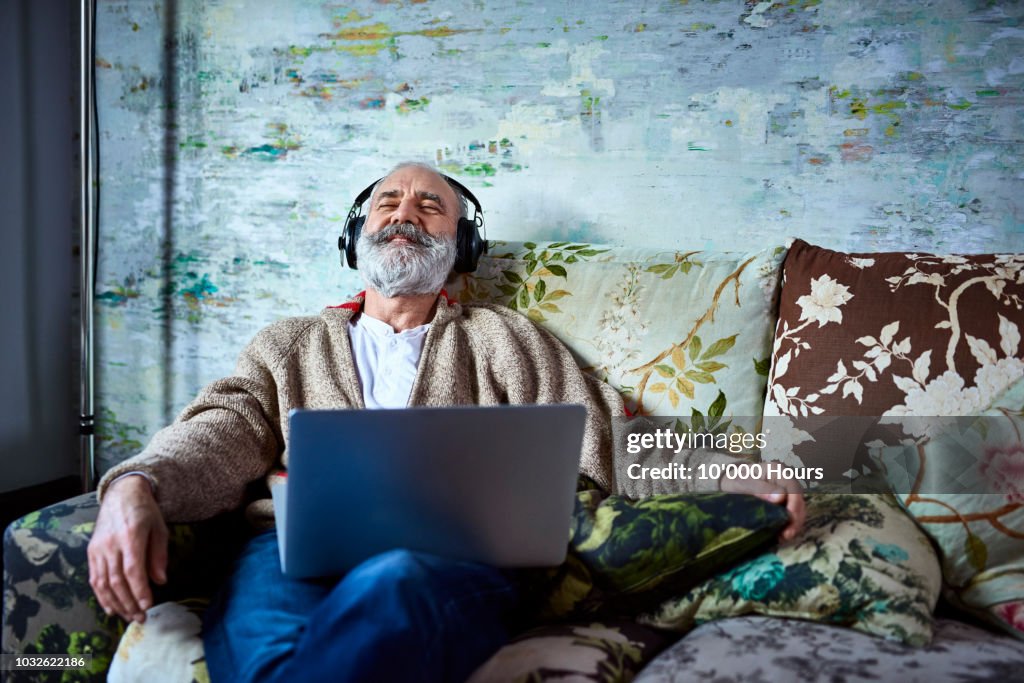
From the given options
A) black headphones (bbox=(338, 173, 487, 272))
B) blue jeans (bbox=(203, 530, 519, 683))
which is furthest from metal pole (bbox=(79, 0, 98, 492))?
blue jeans (bbox=(203, 530, 519, 683))

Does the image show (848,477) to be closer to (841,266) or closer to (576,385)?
(841,266)

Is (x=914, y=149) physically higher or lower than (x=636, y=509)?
higher

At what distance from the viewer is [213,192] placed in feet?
7.47

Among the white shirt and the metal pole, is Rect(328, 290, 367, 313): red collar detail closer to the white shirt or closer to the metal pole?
the white shirt

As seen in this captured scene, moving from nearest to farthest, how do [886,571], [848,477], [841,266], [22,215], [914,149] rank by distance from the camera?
[886,571] < [848,477] < [841,266] < [914,149] < [22,215]

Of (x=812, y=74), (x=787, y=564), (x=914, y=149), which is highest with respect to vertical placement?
(x=812, y=74)

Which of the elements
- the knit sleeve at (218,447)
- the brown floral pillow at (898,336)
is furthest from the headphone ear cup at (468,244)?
the brown floral pillow at (898,336)

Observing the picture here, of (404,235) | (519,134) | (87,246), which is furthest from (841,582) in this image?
(87,246)

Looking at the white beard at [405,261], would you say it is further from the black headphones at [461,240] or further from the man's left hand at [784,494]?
the man's left hand at [784,494]

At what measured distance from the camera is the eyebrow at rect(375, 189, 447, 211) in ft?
5.85

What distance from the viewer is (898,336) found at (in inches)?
56.0

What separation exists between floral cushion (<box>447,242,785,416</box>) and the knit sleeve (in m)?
0.57

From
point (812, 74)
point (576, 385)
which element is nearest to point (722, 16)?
point (812, 74)

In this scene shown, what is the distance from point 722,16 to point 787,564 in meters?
1.32
